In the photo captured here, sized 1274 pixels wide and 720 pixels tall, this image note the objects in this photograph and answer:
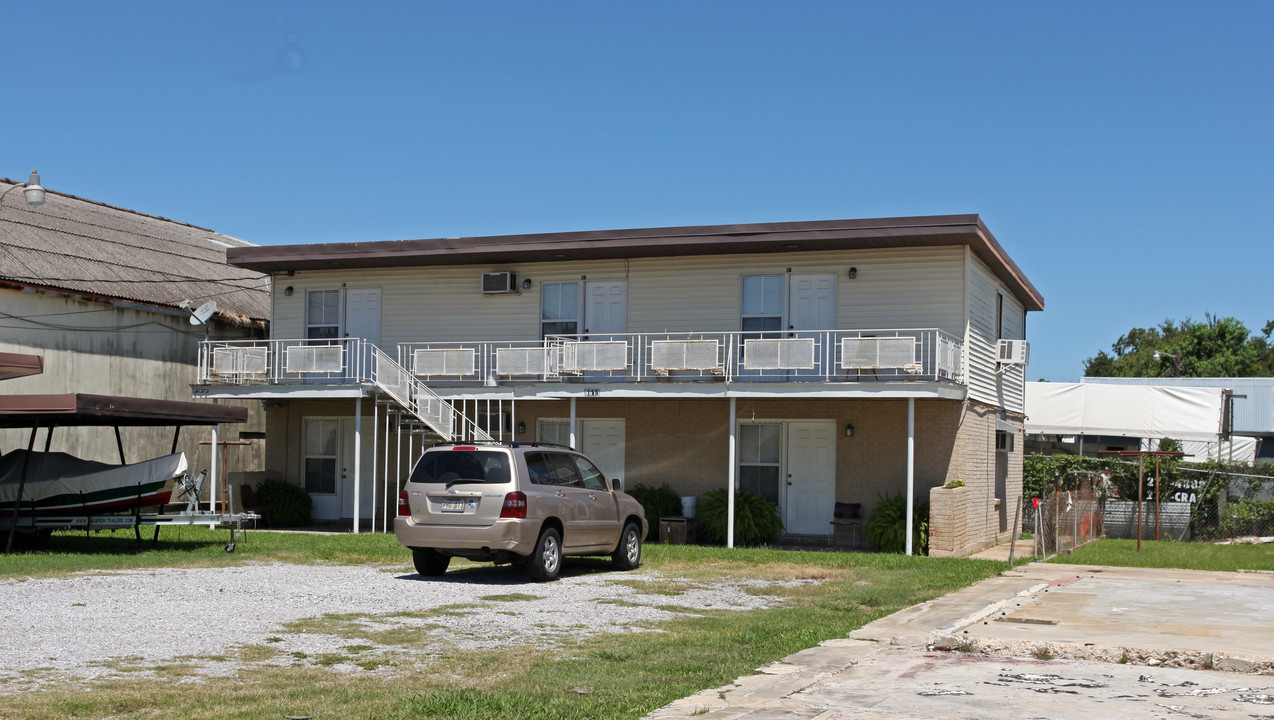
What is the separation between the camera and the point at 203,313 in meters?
26.8

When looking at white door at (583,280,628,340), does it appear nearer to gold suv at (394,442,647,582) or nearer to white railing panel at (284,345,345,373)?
white railing panel at (284,345,345,373)

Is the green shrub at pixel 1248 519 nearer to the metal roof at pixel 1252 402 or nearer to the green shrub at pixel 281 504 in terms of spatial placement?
the green shrub at pixel 281 504

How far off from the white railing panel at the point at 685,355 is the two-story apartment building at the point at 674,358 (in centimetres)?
4

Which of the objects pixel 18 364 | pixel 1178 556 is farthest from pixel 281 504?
pixel 1178 556

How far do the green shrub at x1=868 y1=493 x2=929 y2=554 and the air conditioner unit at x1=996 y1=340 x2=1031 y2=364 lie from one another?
464cm

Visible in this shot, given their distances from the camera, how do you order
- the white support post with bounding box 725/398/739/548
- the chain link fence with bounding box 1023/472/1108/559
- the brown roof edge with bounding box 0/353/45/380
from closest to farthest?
the brown roof edge with bounding box 0/353/45/380 < the chain link fence with bounding box 1023/472/1108/559 < the white support post with bounding box 725/398/739/548

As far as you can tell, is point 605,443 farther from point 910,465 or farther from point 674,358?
point 910,465

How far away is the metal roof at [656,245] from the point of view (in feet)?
68.8

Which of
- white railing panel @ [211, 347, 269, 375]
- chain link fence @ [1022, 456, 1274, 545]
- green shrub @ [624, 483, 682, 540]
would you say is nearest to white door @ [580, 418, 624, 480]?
A: green shrub @ [624, 483, 682, 540]

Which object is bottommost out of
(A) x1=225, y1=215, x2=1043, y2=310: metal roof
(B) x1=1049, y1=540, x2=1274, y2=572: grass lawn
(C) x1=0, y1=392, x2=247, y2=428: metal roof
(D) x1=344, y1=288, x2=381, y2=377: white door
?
(B) x1=1049, y1=540, x2=1274, y2=572: grass lawn

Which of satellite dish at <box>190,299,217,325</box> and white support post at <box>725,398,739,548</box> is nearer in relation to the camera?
white support post at <box>725,398,739,548</box>

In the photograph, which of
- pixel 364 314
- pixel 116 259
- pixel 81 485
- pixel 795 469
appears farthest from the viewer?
pixel 116 259

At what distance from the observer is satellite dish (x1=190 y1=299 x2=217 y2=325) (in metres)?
26.6

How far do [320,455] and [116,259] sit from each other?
6939mm
